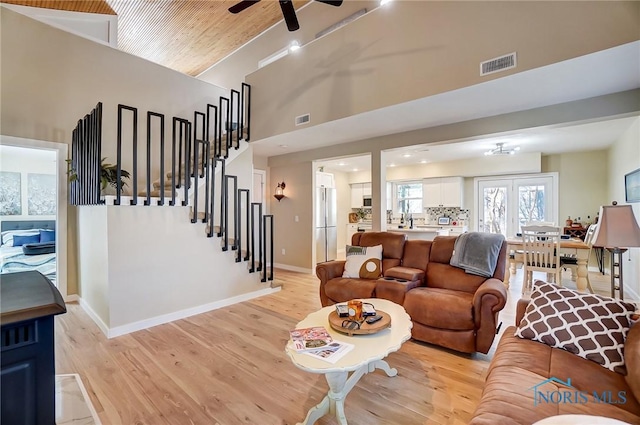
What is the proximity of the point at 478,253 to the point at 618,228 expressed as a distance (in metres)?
1.10

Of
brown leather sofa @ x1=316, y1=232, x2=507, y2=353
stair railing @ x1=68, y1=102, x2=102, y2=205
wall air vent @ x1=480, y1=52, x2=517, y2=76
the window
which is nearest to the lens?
brown leather sofa @ x1=316, y1=232, x2=507, y2=353

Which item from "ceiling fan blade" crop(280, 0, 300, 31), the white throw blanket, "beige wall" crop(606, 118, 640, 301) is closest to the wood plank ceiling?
"ceiling fan blade" crop(280, 0, 300, 31)

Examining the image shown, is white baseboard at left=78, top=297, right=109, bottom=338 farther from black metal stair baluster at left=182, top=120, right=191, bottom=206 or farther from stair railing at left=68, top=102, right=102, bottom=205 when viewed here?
black metal stair baluster at left=182, top=120, right=191, bottom=206

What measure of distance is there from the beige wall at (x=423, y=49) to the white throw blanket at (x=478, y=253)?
1.61 metres

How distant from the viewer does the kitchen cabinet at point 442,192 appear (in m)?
7.52

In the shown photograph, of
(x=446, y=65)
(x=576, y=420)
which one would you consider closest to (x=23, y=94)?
(x=446, y=65)

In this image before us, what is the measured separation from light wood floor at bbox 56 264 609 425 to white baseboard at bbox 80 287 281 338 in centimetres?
10

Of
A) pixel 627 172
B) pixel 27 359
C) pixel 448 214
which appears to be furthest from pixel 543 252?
pixel 27 359

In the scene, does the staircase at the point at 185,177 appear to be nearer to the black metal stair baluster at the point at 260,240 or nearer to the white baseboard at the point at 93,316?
the black metal stair baluster at the point at 260,240

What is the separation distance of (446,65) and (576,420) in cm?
310

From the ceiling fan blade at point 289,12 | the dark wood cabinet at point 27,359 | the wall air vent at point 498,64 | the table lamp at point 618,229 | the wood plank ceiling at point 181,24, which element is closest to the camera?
the dark wood cabinet at point 27,359

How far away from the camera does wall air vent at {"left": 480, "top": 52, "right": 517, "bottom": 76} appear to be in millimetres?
2733

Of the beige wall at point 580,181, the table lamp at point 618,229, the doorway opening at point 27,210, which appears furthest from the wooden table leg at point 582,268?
the doorway opening at point 27,210

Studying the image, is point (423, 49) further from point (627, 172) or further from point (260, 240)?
point (627, 172)
